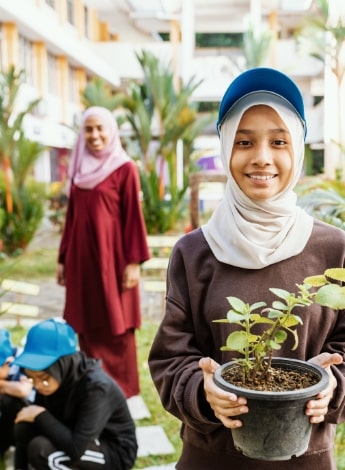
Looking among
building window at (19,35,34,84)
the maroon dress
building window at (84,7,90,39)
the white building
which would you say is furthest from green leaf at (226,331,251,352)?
building window at (84,7,90,39)

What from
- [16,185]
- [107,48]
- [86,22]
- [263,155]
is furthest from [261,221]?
[107,48]

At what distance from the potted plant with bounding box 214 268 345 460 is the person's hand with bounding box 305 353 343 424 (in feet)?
0.05

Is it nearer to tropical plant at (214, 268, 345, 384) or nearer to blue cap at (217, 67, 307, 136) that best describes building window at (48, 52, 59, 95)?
blue cap at (217, 67, 307, 136)

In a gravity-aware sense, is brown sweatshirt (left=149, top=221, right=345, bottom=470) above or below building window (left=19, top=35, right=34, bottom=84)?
below

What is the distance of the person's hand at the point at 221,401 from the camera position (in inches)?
39.4

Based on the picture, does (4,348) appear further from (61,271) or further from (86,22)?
(86,22)

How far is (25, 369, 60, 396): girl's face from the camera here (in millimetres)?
2490

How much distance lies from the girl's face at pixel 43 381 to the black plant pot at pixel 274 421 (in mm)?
1556

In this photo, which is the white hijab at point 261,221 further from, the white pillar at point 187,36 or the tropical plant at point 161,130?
the white pillar at point 187,36

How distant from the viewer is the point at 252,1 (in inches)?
771

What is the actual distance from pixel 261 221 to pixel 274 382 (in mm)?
331

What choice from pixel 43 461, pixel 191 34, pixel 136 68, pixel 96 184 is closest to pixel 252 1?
pixel 191 34

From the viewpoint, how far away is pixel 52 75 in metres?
19.5

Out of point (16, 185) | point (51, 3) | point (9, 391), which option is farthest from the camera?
point (51, 3)
